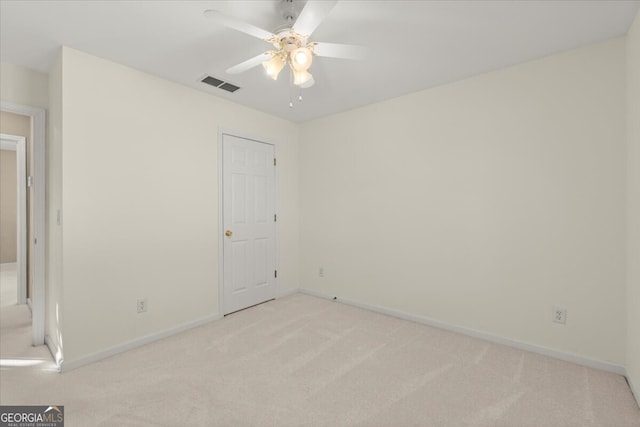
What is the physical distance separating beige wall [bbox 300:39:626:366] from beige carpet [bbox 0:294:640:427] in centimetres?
43

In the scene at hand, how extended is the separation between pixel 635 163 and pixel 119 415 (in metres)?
3.55

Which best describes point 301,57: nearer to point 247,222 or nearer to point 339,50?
point 339,50

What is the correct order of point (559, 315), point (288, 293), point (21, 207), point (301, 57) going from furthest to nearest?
point (288, 293), point (21, 207), point (559, 315), point (301, 57)

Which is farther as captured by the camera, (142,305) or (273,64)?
(142,305)

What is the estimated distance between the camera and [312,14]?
4.64 ft

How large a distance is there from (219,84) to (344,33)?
57.9 inches

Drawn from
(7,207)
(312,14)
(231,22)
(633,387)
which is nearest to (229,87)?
(231,22)

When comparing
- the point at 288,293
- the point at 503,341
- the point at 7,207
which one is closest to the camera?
the point at 503,341

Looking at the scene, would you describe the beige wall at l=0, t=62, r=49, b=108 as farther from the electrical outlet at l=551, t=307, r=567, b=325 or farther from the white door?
the electrical outlet at l=551, t=307, r=567, b=325

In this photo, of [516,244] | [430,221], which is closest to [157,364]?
[430,221]

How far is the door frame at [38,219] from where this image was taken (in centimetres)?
256

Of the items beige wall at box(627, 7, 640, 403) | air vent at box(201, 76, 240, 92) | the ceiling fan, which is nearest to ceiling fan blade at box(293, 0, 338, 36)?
the ceiling fan

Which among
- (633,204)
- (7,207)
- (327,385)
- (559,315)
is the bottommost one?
(327,385)

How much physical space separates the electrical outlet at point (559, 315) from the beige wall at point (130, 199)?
320 centimetres
